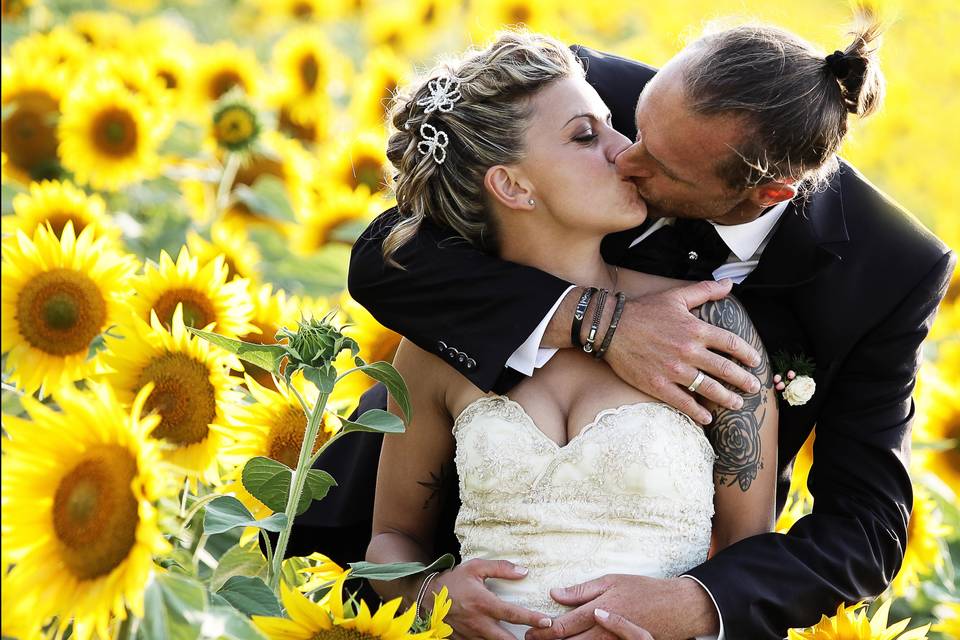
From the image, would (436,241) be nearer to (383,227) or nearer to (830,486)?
(383,227)

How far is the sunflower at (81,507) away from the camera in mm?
1536

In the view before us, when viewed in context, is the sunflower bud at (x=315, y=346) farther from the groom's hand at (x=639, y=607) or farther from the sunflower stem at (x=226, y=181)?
the sunflower stem at (x=226, y=181)

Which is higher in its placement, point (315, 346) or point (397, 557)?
point (315, 346)

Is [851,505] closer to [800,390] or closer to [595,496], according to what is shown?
[800,390]

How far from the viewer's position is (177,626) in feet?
4.94

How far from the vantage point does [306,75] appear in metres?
5.21

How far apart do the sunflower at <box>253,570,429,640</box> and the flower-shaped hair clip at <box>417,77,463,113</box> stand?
119 centimetres

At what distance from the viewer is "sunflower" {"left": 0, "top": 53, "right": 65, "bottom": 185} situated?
13.3ft

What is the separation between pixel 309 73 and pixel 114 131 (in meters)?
1.38

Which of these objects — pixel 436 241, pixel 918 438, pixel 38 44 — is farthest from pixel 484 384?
pixel 38 44

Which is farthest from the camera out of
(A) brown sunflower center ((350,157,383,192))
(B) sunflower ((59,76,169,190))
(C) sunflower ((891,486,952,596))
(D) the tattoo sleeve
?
(A) brown sunflower center ((350,157,383,192))

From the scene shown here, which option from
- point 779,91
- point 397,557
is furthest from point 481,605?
point 779,91

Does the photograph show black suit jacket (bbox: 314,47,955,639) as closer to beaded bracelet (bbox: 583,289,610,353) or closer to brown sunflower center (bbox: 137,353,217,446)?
beaded bracelet (bbox: 583,289,610,353)

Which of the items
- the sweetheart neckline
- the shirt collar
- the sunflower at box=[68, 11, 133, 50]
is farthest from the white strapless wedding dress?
the sunflower at box=[68, 11, 133, 50]
